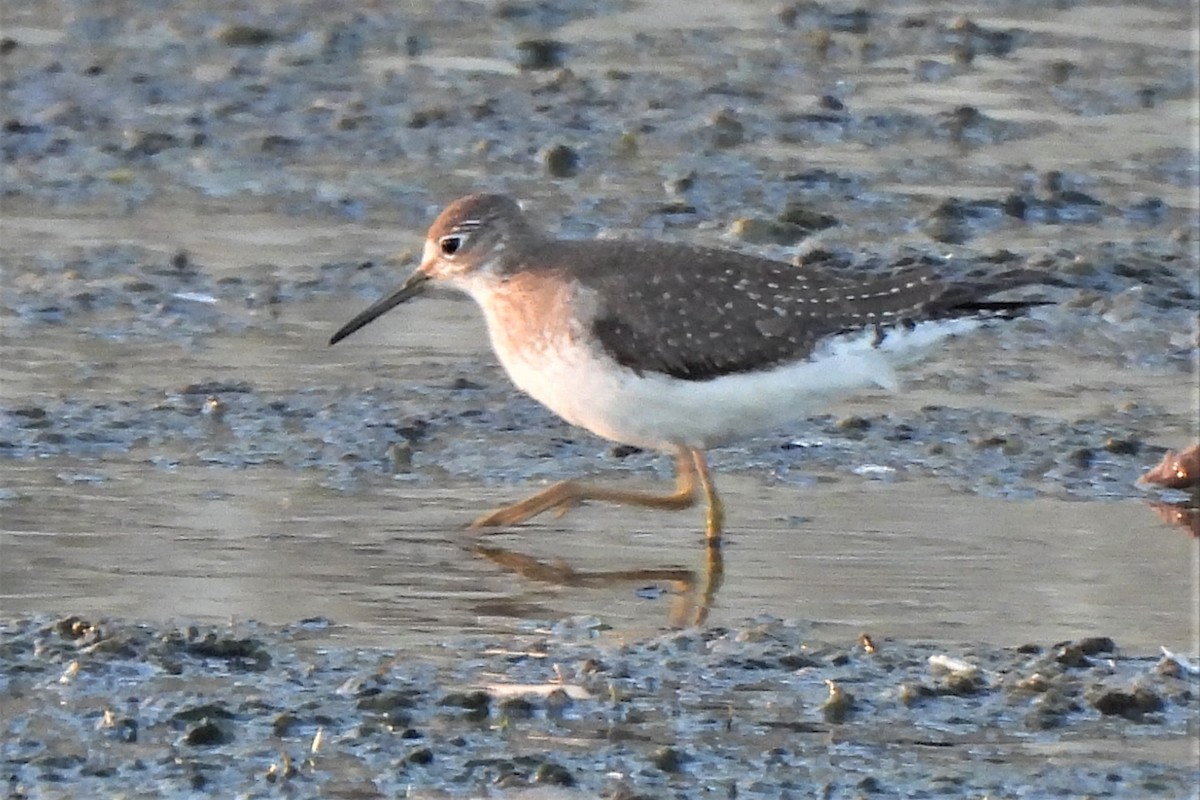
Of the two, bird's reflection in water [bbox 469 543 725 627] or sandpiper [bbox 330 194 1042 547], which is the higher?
sandpiper [bbox 330 194 1042 547]

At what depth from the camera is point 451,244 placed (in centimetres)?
833

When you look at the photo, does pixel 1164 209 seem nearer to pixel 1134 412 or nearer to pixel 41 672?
pixel 1134 412

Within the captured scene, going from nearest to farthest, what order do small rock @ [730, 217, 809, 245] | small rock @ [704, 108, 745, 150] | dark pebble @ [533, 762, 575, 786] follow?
1. dark pebble @ [533, 762, 575, 786]
2. small rock @ [730, 217, 809, 245]
3. small rock @ [704, 108, 745, 150]

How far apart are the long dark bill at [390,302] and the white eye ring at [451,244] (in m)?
0.15

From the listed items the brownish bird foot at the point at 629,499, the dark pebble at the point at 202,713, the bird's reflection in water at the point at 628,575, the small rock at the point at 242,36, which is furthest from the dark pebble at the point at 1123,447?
the small rock at the point at 242,36

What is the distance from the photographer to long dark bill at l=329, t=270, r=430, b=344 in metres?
8.50

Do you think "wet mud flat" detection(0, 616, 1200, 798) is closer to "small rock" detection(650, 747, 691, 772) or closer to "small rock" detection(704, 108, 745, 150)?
"small rock" detection(650, 747, 691, 772)

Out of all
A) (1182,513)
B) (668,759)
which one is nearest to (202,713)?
(668,759)

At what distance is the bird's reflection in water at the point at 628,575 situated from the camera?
7.04 metres

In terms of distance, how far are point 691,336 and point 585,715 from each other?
197 centimetres

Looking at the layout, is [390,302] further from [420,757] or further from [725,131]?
[725,131]

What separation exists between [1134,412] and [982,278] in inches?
40.3

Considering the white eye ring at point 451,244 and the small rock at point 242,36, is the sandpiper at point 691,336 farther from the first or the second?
the small rock at point 242,36

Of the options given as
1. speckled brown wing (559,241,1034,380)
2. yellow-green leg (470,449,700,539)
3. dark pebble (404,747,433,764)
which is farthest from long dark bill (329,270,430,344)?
dark pebble (404,747,433,764)
